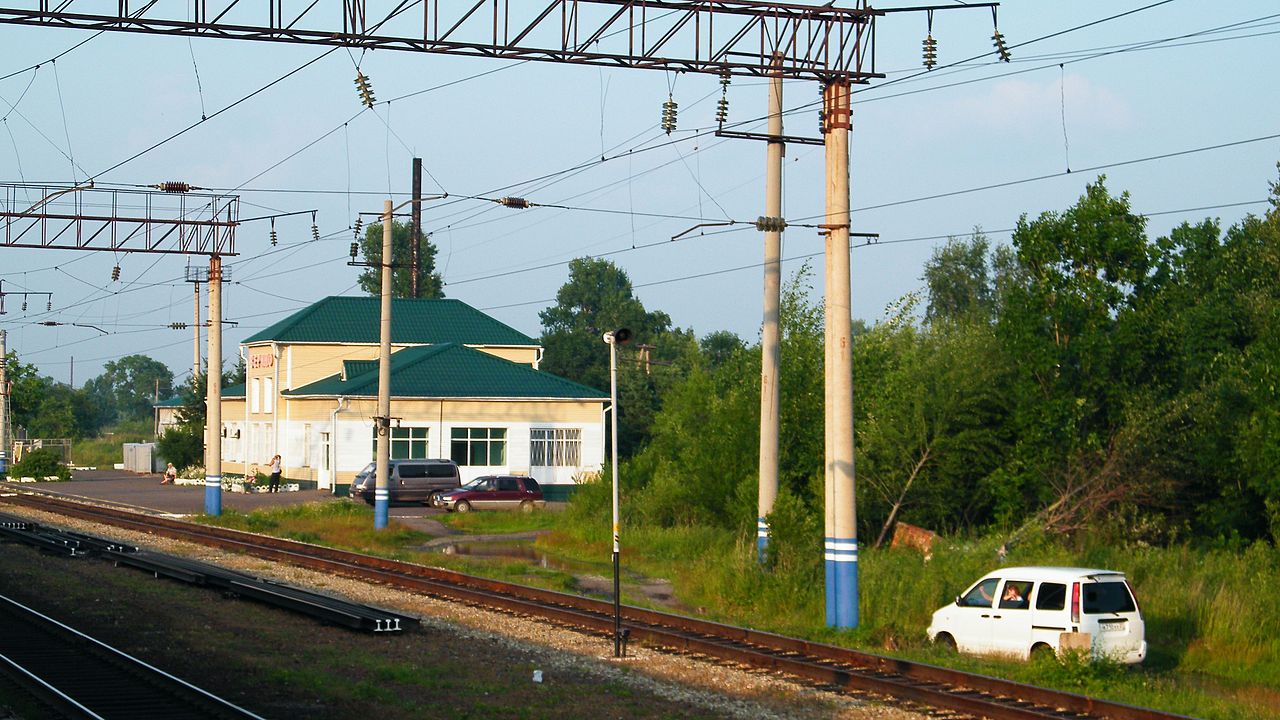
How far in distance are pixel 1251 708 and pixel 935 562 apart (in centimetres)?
776

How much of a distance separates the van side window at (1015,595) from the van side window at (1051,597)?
7.1 inches

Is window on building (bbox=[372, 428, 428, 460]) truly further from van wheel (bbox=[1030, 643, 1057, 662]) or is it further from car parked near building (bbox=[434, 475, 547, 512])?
van wheel (bbox=[1030, 643, 1057, 662])

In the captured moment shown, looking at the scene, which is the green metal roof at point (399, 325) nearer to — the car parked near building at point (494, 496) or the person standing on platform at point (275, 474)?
the person standing on platform at point (275, 474)

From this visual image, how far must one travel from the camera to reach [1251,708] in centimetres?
1394

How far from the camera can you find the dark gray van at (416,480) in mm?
49312

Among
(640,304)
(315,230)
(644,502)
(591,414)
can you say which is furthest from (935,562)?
(640,304)

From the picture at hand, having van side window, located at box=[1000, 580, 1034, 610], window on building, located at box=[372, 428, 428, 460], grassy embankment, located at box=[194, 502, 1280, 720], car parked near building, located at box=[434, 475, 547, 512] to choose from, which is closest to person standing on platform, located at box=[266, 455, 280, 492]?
window on building, located at box=[372, 428, 428, 460]

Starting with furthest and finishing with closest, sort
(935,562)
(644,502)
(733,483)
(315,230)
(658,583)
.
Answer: (315,230) < (644,502) < (733,483) < (658,583) < (935,562)

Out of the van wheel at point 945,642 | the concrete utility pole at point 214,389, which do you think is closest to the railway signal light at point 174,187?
the concrete utility pole at point 214,389

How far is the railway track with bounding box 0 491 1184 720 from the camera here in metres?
13.0

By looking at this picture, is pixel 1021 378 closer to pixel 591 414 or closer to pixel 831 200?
pixel 831 200

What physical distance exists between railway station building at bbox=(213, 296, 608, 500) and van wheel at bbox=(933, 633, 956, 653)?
3742 centimetres

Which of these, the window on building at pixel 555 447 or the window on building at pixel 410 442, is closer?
the window on building at pixel 410 442

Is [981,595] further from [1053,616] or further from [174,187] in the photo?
[174,187]
